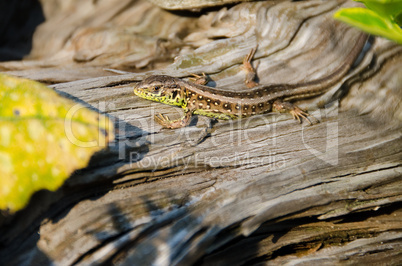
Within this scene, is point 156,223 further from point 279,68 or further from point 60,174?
point 279,68

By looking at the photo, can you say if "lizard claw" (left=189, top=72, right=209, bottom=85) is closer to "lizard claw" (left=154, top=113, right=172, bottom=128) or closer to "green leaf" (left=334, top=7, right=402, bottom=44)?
"lizard claw" (left=154, top=113, right=172, bottom=128)

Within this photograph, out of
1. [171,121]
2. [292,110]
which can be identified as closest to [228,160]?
[171,121]

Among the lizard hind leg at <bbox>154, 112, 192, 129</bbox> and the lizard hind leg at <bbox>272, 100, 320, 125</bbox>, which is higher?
the lizard hind leg at <bbox>154, 112, 192, 129</bbox>

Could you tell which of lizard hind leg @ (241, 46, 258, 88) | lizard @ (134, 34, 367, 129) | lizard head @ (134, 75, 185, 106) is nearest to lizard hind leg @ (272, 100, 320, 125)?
lizard @ (134, 34, 367, 129)

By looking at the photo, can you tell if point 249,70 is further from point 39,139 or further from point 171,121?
point 39,139

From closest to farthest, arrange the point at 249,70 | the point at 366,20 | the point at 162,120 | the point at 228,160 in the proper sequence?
the point at 366,20 → the point at 228,160 → the point at 162,120 → the point at 249,70

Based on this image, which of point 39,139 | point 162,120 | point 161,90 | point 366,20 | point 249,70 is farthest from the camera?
point 249,70

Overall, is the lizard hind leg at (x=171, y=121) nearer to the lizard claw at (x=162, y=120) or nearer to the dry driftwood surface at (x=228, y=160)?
the lizard claw at (x=162, y=120)
